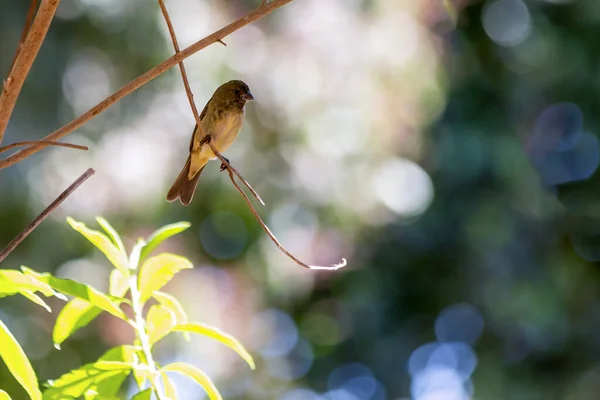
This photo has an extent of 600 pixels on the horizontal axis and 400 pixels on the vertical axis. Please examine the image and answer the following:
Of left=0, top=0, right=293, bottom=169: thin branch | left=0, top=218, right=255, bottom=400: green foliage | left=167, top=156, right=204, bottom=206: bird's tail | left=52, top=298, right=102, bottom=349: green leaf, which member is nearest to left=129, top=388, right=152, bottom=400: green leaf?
left=0, top=218, right=255, bottom=400: green foliage

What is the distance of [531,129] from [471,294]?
77.7 inches

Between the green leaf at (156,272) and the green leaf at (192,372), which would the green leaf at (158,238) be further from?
the green leaf at (192,372)

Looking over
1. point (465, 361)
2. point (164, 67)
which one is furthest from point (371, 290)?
point (164, 67)

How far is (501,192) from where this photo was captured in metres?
7.91

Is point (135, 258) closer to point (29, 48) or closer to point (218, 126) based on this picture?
point (29, 48)

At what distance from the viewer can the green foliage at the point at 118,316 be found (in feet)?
2.73

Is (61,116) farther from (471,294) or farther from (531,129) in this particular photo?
(531,129)

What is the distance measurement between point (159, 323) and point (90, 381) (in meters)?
0.12

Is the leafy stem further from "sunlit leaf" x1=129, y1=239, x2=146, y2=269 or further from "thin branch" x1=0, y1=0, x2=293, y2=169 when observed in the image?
"thin branch" x1=0, y1=0, x2=293, y2=169

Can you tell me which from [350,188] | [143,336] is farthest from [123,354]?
[350,188]

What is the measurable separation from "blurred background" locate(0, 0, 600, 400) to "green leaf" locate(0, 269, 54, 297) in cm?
399

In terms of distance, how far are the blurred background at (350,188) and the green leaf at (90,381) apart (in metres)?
3.97

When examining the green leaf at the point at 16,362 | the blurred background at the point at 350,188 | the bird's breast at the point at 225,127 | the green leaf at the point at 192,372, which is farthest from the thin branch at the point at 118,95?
the blurred background at the point at 350,188

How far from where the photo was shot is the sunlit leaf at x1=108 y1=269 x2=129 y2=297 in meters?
1.01
